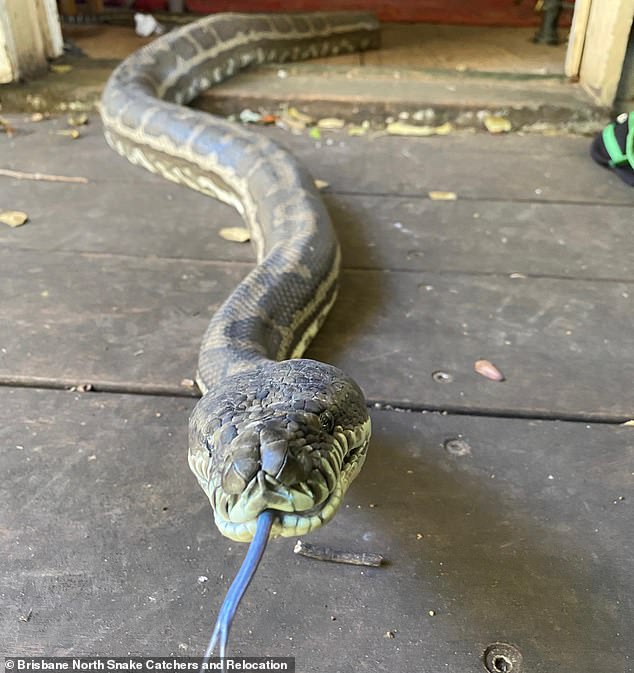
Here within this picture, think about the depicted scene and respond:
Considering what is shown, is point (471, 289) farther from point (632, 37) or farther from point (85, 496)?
point (632, 37)

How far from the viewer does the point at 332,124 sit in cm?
355

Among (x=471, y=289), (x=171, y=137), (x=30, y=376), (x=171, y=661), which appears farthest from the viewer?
(x=171, y=137)

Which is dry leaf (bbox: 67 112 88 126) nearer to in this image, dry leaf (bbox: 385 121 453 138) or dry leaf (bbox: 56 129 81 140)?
dry leaf (bbox: 56 129 81 140)

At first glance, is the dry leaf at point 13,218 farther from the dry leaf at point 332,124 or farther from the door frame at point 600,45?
the door frame at point 600,45

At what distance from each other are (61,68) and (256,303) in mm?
2857

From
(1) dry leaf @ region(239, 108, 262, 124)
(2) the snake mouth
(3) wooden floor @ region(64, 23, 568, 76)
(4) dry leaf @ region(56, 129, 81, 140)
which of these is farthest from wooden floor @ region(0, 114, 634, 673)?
(3) wooden floor @ region(64, 23, 568, 76)

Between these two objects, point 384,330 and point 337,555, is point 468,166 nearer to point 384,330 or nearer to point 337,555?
point 384,330

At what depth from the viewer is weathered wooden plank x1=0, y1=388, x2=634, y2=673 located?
3.73 feet

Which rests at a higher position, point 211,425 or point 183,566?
point 211,425

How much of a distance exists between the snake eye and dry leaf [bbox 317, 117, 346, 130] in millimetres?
2681

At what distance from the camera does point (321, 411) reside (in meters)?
1.18

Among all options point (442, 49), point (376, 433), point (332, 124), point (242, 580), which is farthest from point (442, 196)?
point (442, 49)

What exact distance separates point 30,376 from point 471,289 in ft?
4.55

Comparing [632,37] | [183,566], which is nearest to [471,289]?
[183,566]
